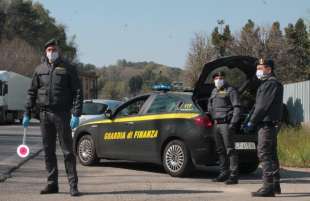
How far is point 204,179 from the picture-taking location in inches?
447

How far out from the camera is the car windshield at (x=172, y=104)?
11.5 metres

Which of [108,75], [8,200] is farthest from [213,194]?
[108,75]

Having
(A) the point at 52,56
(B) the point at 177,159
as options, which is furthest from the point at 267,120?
(A) the point at 52,56

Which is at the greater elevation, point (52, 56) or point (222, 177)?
point (52, 56)

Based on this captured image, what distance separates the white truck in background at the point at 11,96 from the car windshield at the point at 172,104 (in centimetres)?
2650

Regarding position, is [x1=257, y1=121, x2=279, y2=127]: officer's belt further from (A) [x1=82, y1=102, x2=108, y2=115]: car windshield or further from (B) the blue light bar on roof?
(A) [x1=82, y1=102, x2=108, y2=115]: car windshield

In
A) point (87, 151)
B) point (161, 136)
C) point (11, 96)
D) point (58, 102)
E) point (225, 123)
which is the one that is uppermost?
point (11, 96)

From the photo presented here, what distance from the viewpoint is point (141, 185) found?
33.3 feet

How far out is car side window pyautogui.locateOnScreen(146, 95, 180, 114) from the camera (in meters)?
11.8

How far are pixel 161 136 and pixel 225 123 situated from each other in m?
1.54

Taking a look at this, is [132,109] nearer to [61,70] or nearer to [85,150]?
[85,150]

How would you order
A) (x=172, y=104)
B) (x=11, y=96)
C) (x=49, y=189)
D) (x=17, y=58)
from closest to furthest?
(x=49, y=189) < (x=172, y=104) < (x=11, y=96) < (x=17, y=58)

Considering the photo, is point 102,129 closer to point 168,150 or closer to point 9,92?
point 168,150

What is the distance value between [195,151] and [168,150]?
654mm
